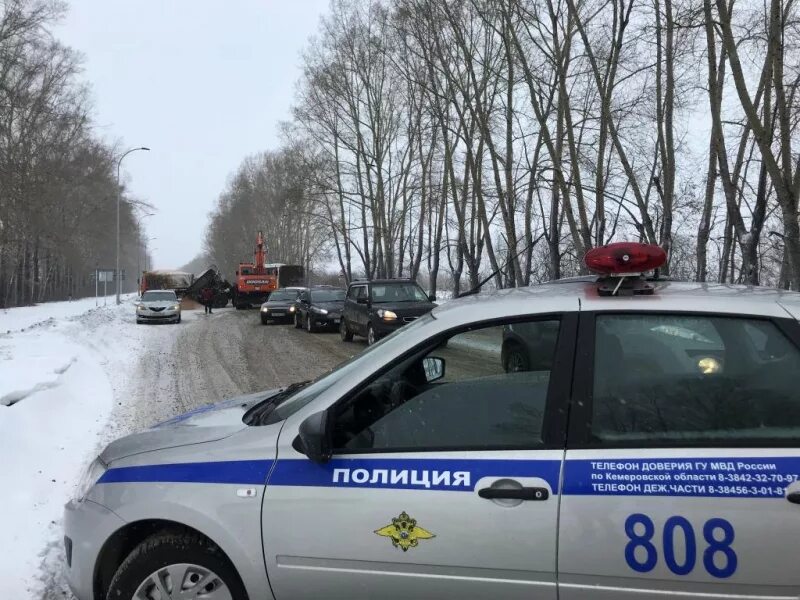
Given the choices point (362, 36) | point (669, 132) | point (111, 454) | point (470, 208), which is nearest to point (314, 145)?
point (362, 36)

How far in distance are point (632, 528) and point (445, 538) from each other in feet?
2.11

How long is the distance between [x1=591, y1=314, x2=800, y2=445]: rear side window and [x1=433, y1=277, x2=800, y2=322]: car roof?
45mm

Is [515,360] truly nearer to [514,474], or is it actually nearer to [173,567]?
[514,474]

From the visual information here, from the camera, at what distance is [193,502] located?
2.37 metres

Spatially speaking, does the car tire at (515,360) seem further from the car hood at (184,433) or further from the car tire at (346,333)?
the car tire at (346,333)

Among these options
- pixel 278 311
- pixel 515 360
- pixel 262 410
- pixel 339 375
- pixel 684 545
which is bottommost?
pixel 278 311

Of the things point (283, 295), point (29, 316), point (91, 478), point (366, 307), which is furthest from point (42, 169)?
point (91, 478)

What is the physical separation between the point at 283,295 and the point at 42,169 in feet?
64.9

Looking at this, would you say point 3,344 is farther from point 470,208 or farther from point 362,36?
point 362,36

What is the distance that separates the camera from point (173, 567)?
7.91ft

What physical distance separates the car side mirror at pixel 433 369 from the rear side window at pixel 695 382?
2.72ft

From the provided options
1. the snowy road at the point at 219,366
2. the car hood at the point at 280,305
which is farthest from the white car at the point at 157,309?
the snowy road at the point at 219,366

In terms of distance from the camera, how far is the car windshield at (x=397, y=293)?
53.6 ft

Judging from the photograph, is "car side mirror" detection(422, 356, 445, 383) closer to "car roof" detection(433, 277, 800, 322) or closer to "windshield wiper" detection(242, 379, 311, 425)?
"car roof" detection(433, 277, 800, 322)
